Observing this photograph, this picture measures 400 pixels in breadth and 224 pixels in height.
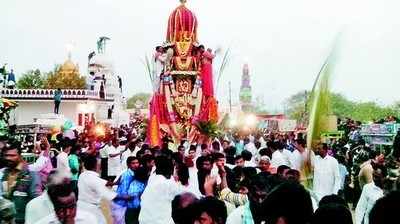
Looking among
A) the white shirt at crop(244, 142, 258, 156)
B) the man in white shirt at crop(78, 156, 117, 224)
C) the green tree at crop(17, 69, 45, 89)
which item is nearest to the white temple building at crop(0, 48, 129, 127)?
the green tree at crop(17, 69, 45, 89)

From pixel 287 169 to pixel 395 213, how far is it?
4.06 meters

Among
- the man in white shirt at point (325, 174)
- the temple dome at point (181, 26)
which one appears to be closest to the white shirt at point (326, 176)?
the man in white shirt at point (325, 174)

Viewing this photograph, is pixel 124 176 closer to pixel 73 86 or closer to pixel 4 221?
pixel 4 221

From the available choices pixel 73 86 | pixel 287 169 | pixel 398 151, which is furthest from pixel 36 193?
pixel 73 86

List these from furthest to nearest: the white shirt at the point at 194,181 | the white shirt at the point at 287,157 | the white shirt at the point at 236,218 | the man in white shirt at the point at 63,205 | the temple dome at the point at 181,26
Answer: the temple dome at the point at 181,26, the white shirt at the point at 287,157, the white shirt at the point at 194,181, the white shirt at the point at 236,218, the man in white shirt at the point at 63,205

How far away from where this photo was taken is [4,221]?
528 cm

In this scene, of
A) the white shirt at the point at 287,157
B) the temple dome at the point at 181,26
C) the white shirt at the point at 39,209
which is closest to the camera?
the white shirt at the point at 39,209

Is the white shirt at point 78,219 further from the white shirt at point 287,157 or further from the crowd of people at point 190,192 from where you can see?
the white shirt at point 287,157

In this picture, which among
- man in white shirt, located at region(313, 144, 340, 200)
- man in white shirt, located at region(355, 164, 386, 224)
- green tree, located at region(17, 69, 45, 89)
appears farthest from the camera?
green tree, located at region(17, 69, 45, 89)

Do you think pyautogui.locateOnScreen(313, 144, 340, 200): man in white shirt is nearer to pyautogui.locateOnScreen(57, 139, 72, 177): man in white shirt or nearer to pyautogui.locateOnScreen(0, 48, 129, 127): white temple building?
pyautogui.locateOnScreen(57, 139, 72, 177): man in white shirt

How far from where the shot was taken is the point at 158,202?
23.9ft

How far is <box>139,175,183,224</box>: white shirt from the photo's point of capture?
7240 mm

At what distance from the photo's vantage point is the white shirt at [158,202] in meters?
7.24

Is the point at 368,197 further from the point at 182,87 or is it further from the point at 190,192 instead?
the point at 182,87
